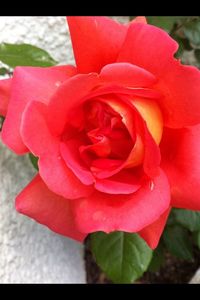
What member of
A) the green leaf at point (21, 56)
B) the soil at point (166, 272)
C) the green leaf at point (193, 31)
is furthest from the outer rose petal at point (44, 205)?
the soil at point (166, 272)

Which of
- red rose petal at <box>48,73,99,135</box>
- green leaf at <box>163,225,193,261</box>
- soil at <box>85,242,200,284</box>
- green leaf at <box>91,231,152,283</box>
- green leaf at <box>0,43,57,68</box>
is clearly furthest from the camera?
soil at <box>85,242,200,284</box>

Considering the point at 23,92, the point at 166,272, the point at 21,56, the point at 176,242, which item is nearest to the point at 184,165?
the point at 23,92

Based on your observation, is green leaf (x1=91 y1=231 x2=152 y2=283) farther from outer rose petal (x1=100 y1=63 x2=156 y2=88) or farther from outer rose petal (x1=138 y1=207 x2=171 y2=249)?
outer rose petal (x1=100 y1=63 x2=156 y2=88)

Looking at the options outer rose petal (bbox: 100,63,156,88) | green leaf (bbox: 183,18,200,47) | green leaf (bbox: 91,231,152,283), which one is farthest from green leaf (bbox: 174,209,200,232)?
outer rose petal (bbox: 100,63,156,88)

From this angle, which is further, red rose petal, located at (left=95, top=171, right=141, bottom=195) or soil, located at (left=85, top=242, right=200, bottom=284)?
soil, located at (left=85, top=242, right=200, bottom=284)

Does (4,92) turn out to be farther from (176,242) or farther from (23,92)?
(176,242)

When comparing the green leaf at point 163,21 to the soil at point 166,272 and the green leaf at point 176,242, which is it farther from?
the soil at point 166,272
